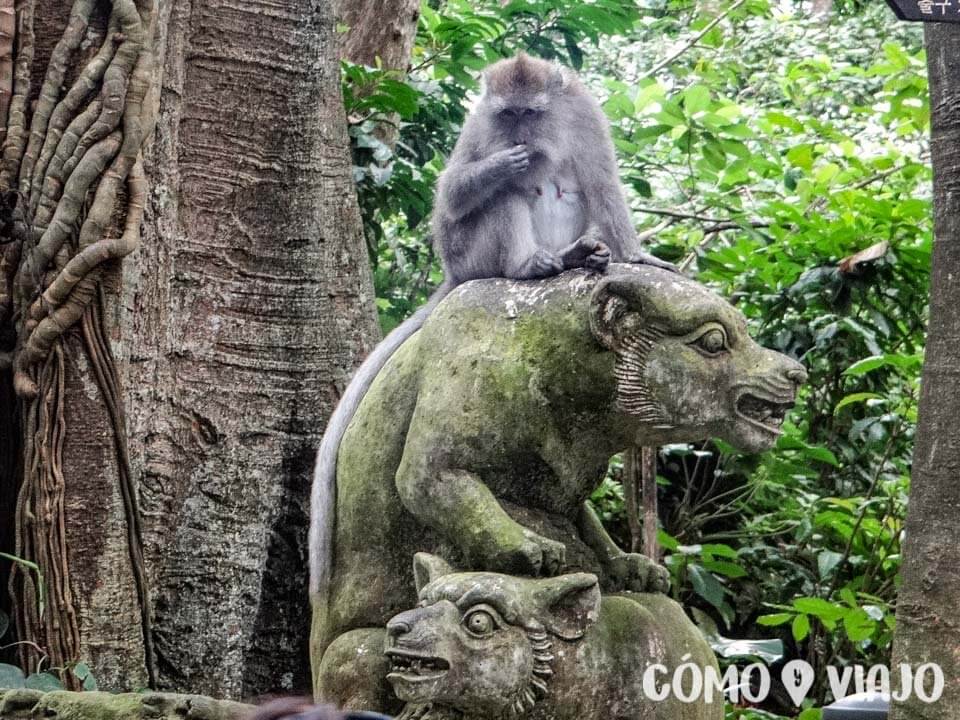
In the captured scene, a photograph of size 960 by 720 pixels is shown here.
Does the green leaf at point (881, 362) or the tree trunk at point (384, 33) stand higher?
the tree trunk at point (384, 33)

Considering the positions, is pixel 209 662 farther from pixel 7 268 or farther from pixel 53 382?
pixel 7 268

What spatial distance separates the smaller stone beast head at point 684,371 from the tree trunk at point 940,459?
2.86ft

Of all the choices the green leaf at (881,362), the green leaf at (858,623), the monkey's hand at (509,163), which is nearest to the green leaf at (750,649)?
the green leaf at (858,623)

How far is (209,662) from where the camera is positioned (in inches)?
135

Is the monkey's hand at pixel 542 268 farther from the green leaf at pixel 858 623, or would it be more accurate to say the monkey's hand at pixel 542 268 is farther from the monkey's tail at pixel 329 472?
the green leaf at pixel 858 623

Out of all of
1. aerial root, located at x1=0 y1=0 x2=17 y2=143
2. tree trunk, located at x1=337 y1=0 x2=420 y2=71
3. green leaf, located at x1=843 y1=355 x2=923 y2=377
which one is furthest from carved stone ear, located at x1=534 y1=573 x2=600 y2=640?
tree trunk, located at x1=337 y1=0 x2=420 y2=71

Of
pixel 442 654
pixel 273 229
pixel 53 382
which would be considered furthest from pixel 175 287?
pixel 442 654

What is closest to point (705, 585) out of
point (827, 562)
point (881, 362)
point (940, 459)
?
point (827, 562)

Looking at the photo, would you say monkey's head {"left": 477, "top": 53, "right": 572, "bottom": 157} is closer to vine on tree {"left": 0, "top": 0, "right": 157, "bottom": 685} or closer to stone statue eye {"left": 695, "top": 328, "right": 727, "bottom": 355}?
vine on tree {"left": 0, "top": 0, "right": 157, "bottom": 685}

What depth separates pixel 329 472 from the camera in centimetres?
266

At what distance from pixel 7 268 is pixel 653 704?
195 centimetres

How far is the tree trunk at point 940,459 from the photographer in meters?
2.96

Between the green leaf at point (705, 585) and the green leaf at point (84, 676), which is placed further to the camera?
the green leaf at point (705, 585)

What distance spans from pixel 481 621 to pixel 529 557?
0.17 meters
